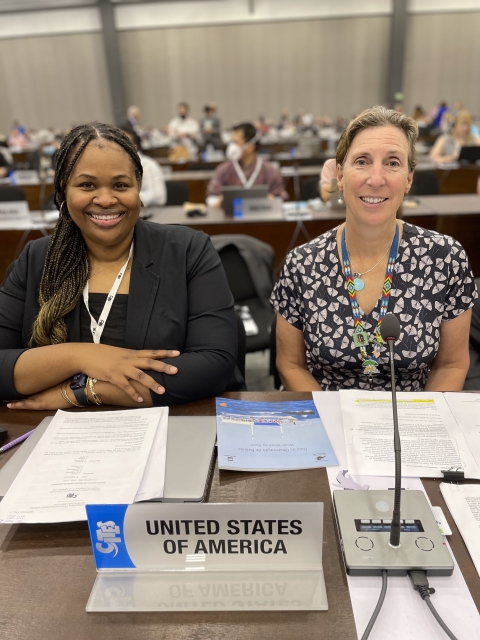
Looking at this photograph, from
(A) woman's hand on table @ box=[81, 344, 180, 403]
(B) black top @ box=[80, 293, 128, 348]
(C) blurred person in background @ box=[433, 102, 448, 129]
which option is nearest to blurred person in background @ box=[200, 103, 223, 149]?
(C) blurred person in background @ box=[433, 102, 448, 129]

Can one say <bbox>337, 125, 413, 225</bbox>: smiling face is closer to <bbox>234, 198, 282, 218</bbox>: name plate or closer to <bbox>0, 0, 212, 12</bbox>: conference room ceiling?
<bbox>234, 198, 282, 218</bbox>: name plate

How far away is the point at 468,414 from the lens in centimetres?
100

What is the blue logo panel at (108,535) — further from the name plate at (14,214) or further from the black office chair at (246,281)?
the name plate at (14,214)

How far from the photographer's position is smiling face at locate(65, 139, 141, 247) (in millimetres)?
1186

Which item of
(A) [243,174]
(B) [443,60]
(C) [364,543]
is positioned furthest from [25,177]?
(B) [443,60]

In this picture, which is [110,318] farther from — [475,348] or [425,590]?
[475,348]

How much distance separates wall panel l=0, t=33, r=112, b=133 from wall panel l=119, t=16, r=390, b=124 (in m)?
0.85

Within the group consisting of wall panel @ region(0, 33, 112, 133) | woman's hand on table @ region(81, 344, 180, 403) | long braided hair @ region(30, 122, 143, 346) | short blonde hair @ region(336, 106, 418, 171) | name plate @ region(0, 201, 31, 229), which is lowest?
name plate @ region(0, 201, 31, 229)

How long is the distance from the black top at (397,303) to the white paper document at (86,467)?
22.1 inches

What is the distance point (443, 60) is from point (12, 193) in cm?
1226

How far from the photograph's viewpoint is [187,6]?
11.8 metres

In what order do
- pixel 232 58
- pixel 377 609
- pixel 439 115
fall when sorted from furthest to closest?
pixel 232 58
pixel 439 115
pixel 377 609

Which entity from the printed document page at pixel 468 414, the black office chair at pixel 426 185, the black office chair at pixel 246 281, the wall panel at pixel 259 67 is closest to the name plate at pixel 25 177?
the black office chair at pixel 246 281

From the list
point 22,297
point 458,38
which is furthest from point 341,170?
A: point 458,38
